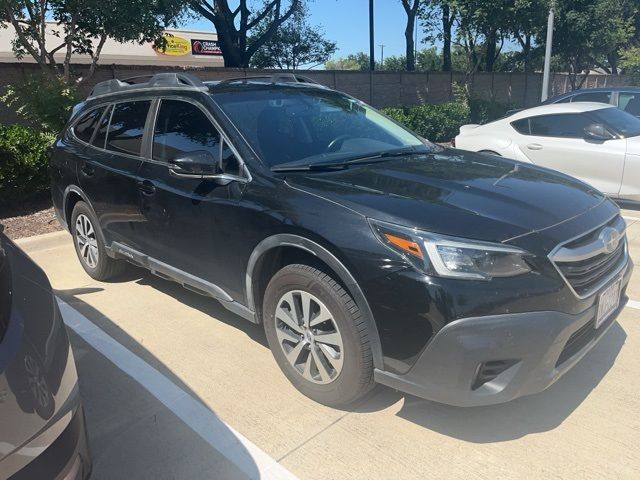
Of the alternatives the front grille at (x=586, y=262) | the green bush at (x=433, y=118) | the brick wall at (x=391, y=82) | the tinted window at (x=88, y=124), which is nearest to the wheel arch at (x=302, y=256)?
the front grille at (x=586, y=262)

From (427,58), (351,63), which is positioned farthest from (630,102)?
(351,63)

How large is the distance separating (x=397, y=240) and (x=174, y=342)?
6.75ft

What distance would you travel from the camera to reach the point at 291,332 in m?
3.12

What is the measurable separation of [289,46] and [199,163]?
897 inches

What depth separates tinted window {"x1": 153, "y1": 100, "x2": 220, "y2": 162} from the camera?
3590mm

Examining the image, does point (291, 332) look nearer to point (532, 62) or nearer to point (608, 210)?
point (608, 210)

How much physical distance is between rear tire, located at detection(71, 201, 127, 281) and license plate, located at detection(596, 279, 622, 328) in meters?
3.82

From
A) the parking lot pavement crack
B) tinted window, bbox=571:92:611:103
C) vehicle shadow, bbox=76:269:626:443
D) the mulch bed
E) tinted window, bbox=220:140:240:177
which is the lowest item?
vehicle shadow, bbox=76:269:626:443

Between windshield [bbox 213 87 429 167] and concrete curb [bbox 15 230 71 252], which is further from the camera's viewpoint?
concrete curb [bbox 15 230 71 252]

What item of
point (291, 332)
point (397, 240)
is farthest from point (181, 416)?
point (397, 240)

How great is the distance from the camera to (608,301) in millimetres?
2896

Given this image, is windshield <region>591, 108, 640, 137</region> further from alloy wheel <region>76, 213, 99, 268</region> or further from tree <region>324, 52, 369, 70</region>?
tree <region>324, 52, 369, 70</region>

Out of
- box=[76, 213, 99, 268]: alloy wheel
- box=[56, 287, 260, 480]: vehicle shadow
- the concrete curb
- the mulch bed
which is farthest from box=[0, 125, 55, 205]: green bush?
box=[56, 287, 260, 480]: vehicle shadow

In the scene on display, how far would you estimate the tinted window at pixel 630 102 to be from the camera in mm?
8688
